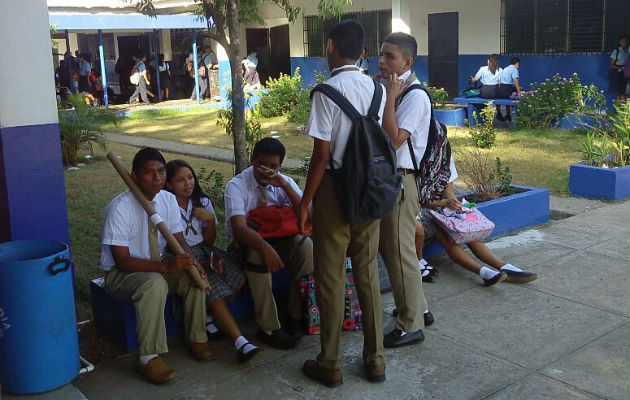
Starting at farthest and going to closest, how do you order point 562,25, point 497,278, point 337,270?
1. point 562,25
2. point 497,278
3. point 337,270

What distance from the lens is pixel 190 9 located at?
21281mm

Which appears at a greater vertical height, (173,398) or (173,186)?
(173,186)

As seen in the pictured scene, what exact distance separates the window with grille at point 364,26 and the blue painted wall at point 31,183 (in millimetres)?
14110

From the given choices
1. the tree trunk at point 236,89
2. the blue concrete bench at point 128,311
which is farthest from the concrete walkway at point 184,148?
the blue concrete bench at point 128,311

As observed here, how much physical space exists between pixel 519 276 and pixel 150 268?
266 centimetres

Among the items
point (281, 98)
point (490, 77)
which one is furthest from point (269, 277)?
point (281, 98)

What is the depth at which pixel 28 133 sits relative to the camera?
4180 millimetres

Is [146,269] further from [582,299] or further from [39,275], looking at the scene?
[582,299]

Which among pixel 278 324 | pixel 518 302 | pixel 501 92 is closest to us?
pixel 278 324

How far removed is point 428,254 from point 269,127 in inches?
370

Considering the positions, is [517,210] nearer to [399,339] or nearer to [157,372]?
[399,339]

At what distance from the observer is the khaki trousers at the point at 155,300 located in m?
3.77

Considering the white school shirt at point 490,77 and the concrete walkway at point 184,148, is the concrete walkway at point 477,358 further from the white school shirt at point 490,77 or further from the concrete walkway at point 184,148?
the white school shirt at point 490,77

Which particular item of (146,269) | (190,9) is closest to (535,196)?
(146,269)
